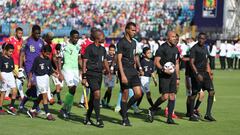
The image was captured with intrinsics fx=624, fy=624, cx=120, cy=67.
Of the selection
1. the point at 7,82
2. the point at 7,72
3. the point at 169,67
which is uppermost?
the point at 169,67

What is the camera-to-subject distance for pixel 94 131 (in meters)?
12.2

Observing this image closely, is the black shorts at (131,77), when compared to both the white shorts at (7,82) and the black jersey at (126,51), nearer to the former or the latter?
the black jersey at (126,51)

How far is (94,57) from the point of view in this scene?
42.6ft

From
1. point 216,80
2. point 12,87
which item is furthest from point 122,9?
point 12,87

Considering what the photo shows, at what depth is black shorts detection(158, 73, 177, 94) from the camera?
44.1 feet

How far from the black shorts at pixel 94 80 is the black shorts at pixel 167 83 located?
4.63 feet

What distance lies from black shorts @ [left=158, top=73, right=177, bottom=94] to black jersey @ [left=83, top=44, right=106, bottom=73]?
142 centimetres

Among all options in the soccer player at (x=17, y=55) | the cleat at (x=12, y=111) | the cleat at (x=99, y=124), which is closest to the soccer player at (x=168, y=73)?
the cleat at (x=99, y=124)

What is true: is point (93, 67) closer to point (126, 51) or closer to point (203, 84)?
point (126, 51)

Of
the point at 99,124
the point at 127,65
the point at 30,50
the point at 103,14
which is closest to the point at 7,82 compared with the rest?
the point at 30,50

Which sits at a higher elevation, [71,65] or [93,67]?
[93,67]

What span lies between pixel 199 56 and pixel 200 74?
1.35 ft

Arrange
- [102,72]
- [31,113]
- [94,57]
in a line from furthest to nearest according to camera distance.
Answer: [31,113] < [102,72] < [94,57]

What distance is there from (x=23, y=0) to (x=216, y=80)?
23576mm
